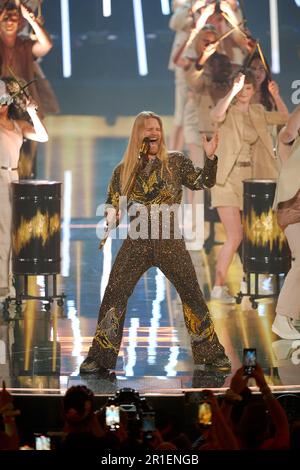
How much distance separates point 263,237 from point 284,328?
1100 mm

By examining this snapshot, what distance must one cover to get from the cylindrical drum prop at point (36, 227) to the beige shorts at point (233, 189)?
135 cm

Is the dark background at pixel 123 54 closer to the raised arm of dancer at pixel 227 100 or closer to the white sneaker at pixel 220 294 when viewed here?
the raised arm of dancer at pixel 227 100

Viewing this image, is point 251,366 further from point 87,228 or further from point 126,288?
point 87,228

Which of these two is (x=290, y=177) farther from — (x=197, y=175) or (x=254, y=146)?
(x=254, y=146)

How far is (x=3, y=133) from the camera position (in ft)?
38.4

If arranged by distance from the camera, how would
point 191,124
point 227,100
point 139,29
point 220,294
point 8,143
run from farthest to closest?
point 139,29
point 191,124
point 220,294
point 227,100
point 8,143

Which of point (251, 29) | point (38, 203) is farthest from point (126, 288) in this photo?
point (251, 29)

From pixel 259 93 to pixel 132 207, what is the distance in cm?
329

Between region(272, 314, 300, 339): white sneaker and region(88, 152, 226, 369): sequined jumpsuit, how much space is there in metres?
1.25

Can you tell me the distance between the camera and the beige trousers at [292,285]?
1101 centimetres

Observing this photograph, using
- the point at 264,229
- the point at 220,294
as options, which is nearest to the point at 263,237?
the point at 264,229

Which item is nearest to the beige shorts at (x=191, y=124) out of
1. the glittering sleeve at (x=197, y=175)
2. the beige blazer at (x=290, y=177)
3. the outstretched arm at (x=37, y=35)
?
the outstretched arm at (x=37, y=35)

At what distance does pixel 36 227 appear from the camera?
11.9m

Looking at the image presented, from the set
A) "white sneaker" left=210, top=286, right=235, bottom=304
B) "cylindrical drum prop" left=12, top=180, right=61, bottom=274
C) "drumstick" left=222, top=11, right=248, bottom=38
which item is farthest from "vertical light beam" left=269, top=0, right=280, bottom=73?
"cylindrical drum prop" left=12, top=180, right=61, bottom=274
